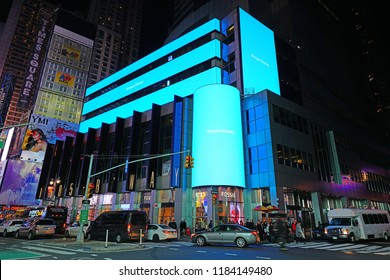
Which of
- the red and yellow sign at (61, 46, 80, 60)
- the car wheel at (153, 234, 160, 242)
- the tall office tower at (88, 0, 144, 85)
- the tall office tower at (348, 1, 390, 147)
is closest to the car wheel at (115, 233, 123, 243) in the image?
the car wheel at (153, 234, 160, 242)

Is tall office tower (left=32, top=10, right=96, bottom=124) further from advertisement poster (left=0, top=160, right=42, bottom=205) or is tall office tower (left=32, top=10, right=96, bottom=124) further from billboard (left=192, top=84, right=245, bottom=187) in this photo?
billboard (left=192, top=84, right=245, bottom=187)

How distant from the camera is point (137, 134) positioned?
142ft

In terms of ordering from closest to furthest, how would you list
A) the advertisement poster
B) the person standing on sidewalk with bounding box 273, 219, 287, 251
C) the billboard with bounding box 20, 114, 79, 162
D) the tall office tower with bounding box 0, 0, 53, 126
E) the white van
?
the person standing on sidewalk with bounding box 273, 219, 287, 251, the white van, the advertisement poster, the billboard with bounding box 20, 114, 79, 162, the tall office tower with bounding box 0, 0, 53, 126

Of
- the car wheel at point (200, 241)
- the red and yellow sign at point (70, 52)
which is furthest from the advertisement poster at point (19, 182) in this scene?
the car wheel at point (200, 241)

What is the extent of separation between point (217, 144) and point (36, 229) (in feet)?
66.7

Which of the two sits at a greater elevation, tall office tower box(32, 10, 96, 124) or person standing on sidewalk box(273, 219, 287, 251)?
tall office tower box(32, 10, 96, 124)

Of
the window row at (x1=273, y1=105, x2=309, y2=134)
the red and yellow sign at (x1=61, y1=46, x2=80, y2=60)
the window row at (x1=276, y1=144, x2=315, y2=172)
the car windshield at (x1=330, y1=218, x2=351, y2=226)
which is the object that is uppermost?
the red and yellow sign at (x1=61, y1=46, x2=80, y2=60)

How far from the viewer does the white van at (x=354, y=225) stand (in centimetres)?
2231

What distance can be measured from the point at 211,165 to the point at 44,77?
327ft

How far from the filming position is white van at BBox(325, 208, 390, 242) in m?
22.3

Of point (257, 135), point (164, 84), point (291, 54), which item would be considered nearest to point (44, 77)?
point (164, 84)

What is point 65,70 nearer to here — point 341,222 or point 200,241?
point 200,241

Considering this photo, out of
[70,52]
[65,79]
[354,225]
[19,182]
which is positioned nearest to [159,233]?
[354,225]

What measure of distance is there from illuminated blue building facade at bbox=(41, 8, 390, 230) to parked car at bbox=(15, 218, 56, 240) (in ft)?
20.7
